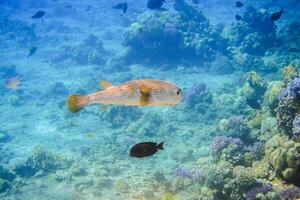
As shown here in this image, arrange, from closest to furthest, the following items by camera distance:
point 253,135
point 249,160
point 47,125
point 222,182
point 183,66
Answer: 1. point 222,182
2. point 249,160
3. point 253,135
4. point 47,125
5. point 183,66

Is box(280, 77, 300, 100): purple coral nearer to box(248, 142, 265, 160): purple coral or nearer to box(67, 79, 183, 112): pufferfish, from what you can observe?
box(248, 142, 265, 160): purple coral

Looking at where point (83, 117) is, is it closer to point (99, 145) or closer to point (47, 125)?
point (47, 125)

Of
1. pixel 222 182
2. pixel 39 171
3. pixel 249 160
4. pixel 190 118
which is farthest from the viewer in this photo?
pixel 190 118

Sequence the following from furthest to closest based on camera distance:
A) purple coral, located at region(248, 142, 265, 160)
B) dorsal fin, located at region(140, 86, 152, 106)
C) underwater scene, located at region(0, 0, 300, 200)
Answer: purple coral, located at region(248, 142, 265, 160) < underwater scene, located at region(0, 0, 300, 200) < dorsal fin, located at region(140, 86, 152, 106)

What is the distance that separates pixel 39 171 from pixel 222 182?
8.44 metres

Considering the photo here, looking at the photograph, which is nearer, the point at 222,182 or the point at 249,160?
A: the point at 222,182

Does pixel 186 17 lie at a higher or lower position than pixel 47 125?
higher

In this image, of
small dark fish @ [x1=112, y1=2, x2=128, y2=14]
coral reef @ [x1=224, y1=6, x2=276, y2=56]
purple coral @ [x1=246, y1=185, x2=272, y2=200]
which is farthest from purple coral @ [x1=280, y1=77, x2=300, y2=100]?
coral reef @ [x1=224, y1=6, x2=276, y2=56]

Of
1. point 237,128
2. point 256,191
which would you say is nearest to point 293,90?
point 256,191

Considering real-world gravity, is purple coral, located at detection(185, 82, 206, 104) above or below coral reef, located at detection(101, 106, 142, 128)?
above

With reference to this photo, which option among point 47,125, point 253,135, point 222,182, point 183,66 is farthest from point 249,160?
point 183,66

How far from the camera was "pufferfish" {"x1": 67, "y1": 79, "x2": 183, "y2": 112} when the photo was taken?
336cm

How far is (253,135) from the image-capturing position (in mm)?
11508

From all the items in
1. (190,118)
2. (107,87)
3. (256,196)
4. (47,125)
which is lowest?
(47,125)
